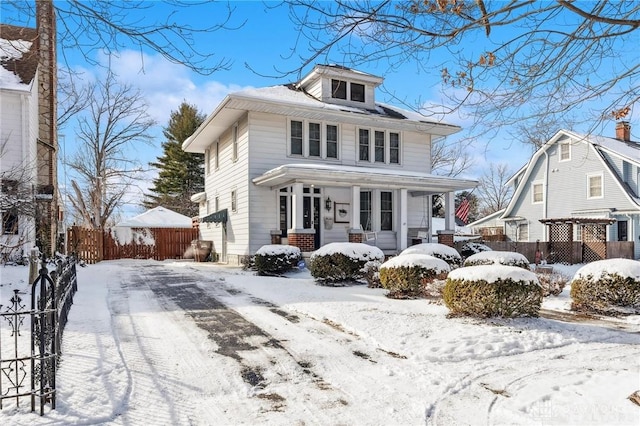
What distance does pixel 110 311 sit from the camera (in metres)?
7.77

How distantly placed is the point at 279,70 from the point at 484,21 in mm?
2095

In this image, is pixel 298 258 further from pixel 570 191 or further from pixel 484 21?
pixel 570 191

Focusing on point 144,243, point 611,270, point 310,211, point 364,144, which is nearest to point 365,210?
point 310,211

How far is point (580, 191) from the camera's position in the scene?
25297 millimetres

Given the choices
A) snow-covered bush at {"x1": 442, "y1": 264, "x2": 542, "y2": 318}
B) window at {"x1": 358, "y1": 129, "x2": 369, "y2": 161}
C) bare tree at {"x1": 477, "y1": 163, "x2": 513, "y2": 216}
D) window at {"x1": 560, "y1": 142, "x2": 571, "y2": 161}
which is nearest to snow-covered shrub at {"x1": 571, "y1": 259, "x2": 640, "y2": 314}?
snow-covered bush at {"x1": 442, "y1": 264, "x2": 542, "y2": 318}

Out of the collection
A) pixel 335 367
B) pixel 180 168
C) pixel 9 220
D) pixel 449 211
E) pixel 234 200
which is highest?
pixel 180 168

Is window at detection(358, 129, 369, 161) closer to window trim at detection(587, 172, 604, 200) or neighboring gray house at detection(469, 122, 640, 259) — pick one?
neighboring gray house at detection(469, 122, 640, 259)

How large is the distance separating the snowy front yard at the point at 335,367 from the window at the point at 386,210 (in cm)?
976

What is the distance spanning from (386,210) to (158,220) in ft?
53.1

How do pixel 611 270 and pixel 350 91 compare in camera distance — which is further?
pixel 350 91

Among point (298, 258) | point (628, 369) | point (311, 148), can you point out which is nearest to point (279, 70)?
point (628, 369)

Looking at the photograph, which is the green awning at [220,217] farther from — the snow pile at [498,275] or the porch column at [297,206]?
the snow pile at [498,275]

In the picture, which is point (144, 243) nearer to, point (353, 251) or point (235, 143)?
point (235, 143)

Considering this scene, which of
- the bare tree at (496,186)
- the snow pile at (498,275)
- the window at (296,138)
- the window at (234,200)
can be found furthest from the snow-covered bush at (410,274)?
the bare tree at (496,186)
